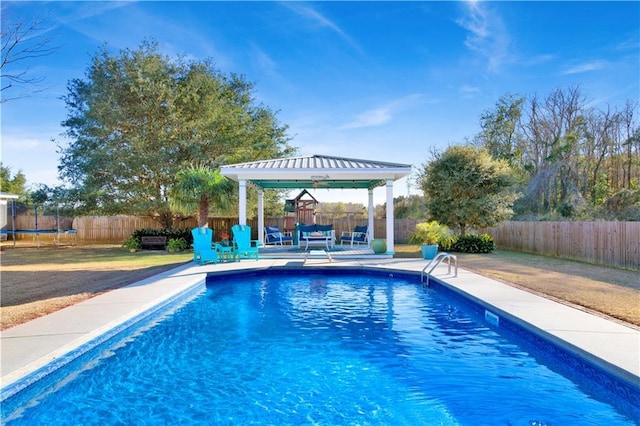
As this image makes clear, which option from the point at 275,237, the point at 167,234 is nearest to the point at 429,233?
the point at 275,237

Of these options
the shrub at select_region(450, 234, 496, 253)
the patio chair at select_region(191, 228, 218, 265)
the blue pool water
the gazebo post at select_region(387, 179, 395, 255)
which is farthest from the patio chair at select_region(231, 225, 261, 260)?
the shrub at select_region(450, 234, 496, 253)

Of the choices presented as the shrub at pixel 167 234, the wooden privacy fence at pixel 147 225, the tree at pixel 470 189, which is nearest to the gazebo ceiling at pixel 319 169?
the tree at pixel 470 189

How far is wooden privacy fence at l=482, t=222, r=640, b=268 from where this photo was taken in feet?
34.5

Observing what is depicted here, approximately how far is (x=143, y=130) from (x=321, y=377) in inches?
680

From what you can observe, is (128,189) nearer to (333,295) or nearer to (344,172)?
(344,172)

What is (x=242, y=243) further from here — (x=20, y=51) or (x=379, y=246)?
(x=20, y=51)

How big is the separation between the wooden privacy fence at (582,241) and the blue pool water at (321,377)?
283 inches

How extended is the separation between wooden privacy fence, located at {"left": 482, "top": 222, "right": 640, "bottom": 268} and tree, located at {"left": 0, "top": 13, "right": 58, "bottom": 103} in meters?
13.0

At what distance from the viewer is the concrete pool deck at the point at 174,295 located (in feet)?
11.6

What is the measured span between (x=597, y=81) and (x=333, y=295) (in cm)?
2177

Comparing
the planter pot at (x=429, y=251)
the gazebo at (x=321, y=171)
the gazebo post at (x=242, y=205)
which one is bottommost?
the planter pot at (x=429, y=251)

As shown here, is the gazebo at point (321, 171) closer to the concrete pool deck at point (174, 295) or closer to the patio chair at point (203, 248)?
the patio chair at point (203, 248)

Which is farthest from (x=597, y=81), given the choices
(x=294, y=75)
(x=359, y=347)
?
(x=359, y=347)

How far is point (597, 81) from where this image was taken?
21.5m
